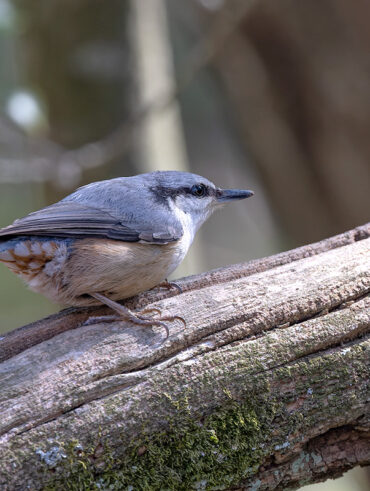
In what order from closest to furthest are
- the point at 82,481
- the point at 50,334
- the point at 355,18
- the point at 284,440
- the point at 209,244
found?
the point at 82,481 < the point at 284,440 < the point at 50,334 < the point at 355,18 < the point at 209,244

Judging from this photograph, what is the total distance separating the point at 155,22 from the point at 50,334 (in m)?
3.39

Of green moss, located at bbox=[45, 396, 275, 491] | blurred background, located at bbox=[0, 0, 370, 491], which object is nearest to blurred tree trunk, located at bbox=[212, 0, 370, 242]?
blurred background, located at bbox=[0, 0, 370, 491]

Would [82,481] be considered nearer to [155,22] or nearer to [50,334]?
[50,334]

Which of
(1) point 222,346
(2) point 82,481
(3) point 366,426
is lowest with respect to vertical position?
(3) point 366,426

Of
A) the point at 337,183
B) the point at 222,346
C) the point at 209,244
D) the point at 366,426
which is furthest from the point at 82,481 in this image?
the point at 209,244

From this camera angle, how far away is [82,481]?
1887mm

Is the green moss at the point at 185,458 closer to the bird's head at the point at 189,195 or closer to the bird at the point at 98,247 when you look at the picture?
the bird at the point at 98,247

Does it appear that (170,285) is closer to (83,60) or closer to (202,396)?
(202,396)

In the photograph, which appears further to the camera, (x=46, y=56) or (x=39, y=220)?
(x=46, y=56)

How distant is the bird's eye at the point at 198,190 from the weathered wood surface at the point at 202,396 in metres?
0.83

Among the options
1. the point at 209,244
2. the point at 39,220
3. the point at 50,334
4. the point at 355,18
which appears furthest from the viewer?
the point at 209,244

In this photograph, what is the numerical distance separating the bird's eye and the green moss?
129 cm

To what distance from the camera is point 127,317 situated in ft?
7.84

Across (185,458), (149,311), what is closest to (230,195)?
(149,311)
